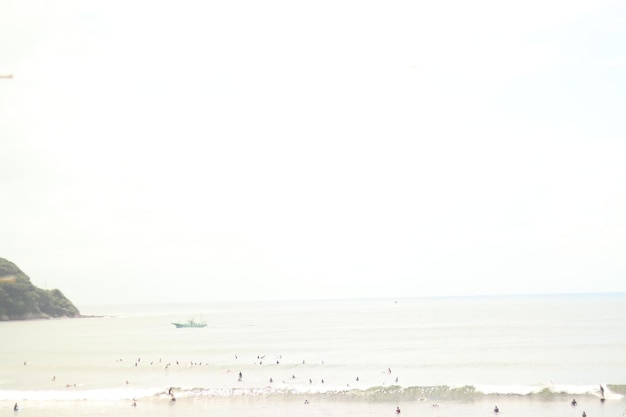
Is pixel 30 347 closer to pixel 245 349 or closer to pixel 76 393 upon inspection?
pixel 245 349

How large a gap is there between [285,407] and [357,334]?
88.8m

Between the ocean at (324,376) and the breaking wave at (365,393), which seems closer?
the ocean at (324,376)

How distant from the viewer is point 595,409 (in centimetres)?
5497

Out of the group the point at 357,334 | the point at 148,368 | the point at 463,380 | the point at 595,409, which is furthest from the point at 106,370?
the point at 357,334

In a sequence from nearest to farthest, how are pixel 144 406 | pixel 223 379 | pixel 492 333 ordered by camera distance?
1. pixel 144 406
2. pixel 223 379
3. pixel 492 333

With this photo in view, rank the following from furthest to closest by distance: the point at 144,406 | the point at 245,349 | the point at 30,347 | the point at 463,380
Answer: the point at 30,347 < the point at 245,349 < the point at 463,380 < the point at 144,406

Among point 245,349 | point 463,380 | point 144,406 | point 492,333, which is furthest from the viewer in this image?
point 492,333

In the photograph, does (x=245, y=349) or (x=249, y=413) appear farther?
(x=245, y=349)

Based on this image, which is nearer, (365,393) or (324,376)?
(365,393)

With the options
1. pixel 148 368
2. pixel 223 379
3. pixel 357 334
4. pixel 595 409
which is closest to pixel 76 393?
pixel 223 379

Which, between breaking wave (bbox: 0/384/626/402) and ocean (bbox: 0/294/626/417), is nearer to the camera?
ocean (bbox: 0/294/626/417)

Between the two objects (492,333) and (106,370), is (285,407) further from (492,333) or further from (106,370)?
(492,333)

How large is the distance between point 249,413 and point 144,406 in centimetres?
1005

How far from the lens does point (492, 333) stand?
140 meters
